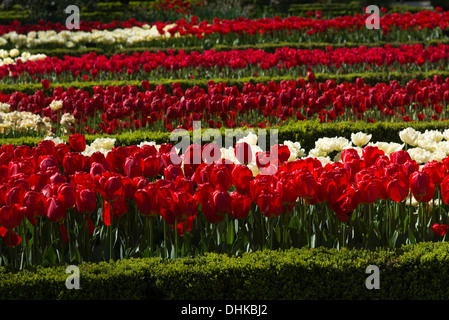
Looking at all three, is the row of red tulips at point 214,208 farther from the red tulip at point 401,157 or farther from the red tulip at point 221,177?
the red tulip at point 401,157

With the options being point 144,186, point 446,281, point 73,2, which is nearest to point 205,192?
point 144,186

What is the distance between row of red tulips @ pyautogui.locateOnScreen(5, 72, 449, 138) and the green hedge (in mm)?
4074

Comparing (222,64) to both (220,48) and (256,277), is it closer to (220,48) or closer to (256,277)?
(220,48)

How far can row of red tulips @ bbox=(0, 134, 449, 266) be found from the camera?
3.69 meters

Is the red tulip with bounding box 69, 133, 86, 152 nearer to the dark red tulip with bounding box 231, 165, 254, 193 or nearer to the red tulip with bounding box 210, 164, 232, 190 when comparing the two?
the red tulip with bounding box 210, 164, 232, 190

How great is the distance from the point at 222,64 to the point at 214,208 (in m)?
8.09

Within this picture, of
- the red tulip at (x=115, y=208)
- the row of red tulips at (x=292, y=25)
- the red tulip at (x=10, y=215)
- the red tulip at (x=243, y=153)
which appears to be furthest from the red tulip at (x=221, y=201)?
the row of red tulips at (x=292, y=25)

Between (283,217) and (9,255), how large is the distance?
1547 millimetres

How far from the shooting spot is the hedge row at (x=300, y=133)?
23.4 ft

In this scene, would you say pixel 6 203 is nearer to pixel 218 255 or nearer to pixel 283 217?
pixel 218 255

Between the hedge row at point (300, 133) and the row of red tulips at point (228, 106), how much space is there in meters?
0.25

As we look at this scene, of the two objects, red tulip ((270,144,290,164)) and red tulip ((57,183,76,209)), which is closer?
red tulip ((57,183,76,209))

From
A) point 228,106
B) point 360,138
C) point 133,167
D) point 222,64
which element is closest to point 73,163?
point 133,167

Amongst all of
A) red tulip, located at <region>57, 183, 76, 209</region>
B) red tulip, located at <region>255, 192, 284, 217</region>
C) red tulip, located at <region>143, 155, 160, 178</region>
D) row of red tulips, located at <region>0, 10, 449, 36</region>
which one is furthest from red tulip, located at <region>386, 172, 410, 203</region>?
row of red tulips, located at <region>0, 10, 449, 36</region>
